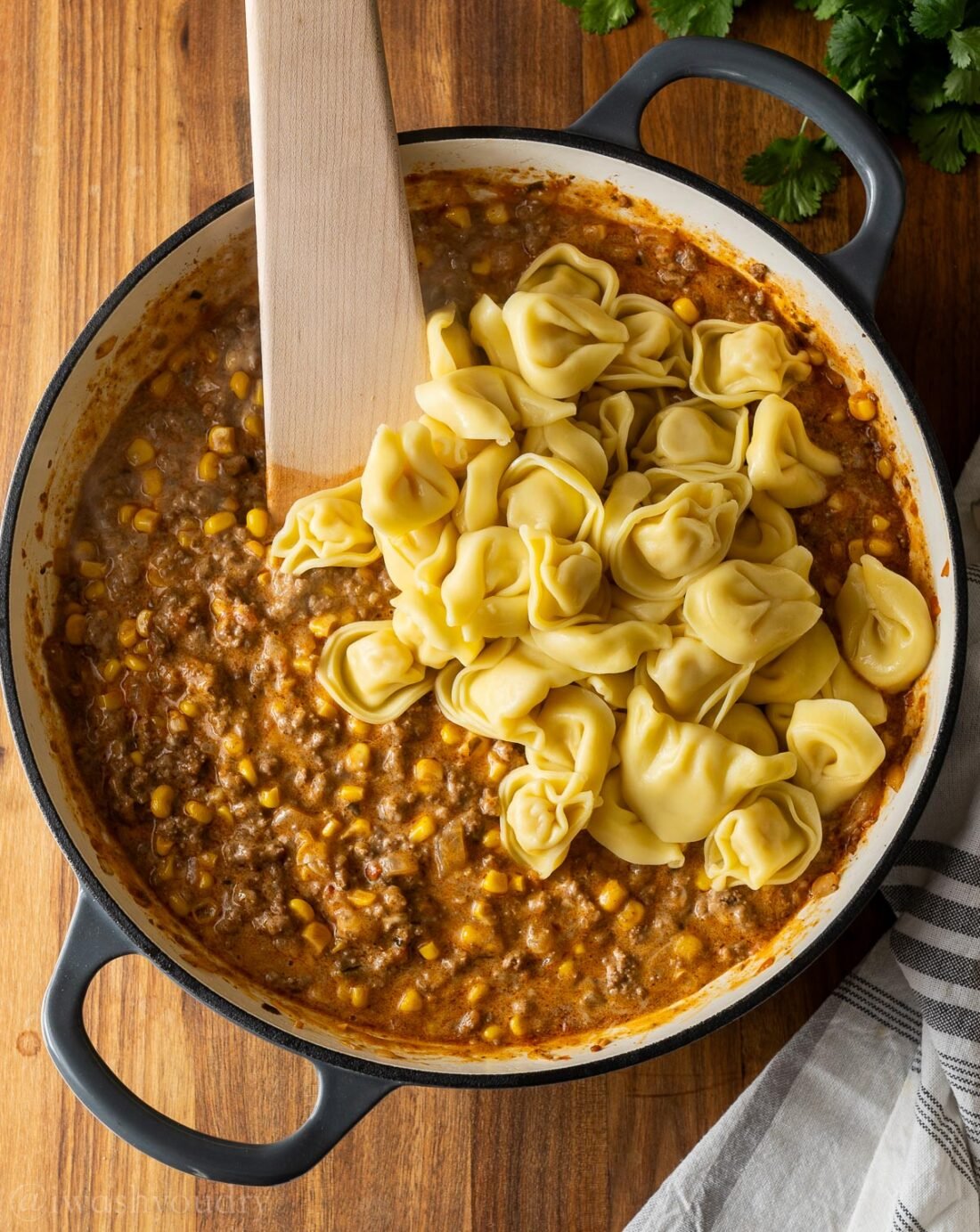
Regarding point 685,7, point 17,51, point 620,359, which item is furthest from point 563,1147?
point 17,51

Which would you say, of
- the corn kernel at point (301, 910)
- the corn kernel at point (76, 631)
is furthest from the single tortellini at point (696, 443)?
the corn kernel at point (76, 631)

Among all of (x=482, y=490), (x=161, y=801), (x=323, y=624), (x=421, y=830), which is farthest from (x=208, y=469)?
(x=421, y=830)

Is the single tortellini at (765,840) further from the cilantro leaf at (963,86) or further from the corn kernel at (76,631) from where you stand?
the cilantro leaf at (963,86)

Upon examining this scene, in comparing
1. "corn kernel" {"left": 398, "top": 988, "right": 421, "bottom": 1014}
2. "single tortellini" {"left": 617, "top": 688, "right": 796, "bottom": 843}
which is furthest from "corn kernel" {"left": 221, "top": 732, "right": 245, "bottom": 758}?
"single tortellini" {"left": 617, "top": 688, "right": 796, "bottom": 843}

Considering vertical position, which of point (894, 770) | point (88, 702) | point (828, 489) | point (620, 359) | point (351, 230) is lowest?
point (894, 770)

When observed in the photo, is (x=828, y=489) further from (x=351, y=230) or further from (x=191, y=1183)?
(x=191, y=1183)
